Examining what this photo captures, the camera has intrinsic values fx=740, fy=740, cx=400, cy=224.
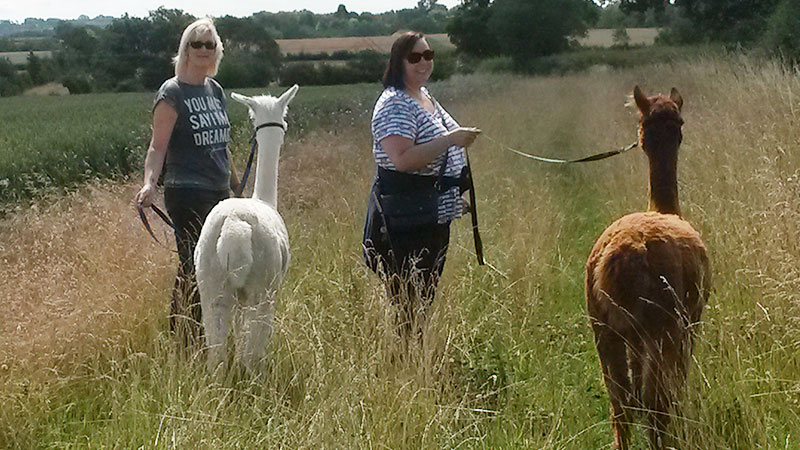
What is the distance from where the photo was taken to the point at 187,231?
4.43 m

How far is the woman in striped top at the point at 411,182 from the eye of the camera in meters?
3.92

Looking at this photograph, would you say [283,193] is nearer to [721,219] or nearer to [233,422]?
[721,219]

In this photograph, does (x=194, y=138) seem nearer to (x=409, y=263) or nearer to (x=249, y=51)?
(x=409, y=263)

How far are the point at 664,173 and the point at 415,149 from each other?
49.2 inches

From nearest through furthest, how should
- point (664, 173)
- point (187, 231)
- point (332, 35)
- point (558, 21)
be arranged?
point (664, 173) < point (187, 231) < point (332, 35) < point (558, 21)

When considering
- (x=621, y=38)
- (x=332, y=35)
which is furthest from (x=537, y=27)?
(x=332, y=35)

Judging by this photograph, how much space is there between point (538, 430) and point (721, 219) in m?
2.88

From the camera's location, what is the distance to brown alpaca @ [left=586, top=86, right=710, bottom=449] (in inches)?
120

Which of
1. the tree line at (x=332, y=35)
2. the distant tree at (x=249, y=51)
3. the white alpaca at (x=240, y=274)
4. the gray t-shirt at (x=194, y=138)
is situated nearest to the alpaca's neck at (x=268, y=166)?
the gray t-shirt at (x=194, y=138)

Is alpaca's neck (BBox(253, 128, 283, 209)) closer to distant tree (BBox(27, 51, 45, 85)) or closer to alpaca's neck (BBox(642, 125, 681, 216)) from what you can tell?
alpaca's neck (BBox(642, 125, 681, 216))

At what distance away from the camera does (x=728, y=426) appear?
130 inches

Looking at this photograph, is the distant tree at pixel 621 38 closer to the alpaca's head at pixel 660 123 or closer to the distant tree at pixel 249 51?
the distant tree at pixel 249 51

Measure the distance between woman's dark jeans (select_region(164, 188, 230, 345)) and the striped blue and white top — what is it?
1.10 meters

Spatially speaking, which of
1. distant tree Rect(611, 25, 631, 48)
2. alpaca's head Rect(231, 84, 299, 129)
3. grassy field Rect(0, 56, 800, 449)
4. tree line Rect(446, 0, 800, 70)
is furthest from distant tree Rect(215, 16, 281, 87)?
alpaca's head Rect(231, 84, 299, 129)
